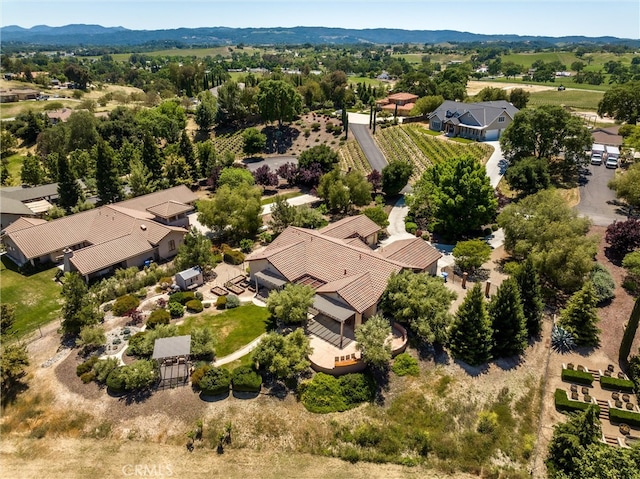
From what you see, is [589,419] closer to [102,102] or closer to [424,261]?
[424,261]

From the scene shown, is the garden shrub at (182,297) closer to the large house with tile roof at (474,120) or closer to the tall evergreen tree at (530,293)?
the tall evergreen tree at (530,293)

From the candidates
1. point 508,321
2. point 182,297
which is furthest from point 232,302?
point 508,321

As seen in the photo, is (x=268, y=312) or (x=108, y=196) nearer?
(x=268, y=312)

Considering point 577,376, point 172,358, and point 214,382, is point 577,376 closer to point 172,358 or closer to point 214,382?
point 214,382

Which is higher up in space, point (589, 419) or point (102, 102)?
point (102, 102)

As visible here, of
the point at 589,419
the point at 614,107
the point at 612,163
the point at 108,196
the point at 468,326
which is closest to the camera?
the point at 589,419

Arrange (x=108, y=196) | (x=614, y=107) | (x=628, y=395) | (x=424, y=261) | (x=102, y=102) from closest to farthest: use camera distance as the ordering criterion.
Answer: (x=628, y=395) → (x=424, y=261) → (x=108, y=196) → (x=614, y=107) → (x=102, y=102)

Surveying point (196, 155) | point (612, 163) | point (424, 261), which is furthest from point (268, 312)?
point (612, 163)

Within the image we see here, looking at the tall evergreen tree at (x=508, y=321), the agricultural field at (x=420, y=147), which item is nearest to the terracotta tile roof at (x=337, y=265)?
the tall evergreen tree at (x=508, y=321)
